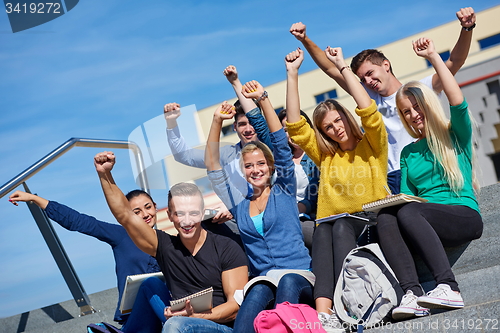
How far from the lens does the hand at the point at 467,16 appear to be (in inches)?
124

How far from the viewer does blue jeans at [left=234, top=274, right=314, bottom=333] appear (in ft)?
8.06

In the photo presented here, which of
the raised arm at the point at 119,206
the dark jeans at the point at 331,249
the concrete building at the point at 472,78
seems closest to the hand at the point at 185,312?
the raised arm at the point at 119,206

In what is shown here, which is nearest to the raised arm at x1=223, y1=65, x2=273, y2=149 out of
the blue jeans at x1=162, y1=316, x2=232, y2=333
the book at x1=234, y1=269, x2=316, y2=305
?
the book at x1=234, y1=269, x2=316, y2=305

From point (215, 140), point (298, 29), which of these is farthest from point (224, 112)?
point (298, 29)

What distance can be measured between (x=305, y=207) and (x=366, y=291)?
1072mm

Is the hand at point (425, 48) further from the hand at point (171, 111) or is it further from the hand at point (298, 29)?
the hand at point (171, 111)

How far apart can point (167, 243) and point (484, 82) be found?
2017cm

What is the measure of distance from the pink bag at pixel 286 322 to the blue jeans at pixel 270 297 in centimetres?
13

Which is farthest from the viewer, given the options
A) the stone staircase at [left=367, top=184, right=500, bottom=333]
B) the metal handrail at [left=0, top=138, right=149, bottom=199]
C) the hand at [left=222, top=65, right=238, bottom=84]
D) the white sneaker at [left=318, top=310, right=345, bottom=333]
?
the metal handrail at [left=0, top=138, right=149, bottom=199]

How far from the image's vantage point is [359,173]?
296 centimetres

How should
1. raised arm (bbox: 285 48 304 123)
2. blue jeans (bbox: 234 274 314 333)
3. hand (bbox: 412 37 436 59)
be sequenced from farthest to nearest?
raised arm (bbox: 285 48 304 123) < hand (bbox: 412 37 436 59) < blue jeans (bbox: 234 274 314 333)

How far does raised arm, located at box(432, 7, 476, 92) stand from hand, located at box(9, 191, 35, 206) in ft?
10.2

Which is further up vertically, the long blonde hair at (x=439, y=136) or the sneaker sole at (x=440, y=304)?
the long blonde hair at (x=439, y=136)

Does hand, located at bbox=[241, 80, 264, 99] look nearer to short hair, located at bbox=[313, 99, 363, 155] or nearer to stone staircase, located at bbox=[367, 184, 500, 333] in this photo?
short hair, located at bbox=[313, 99, 363, 155]
